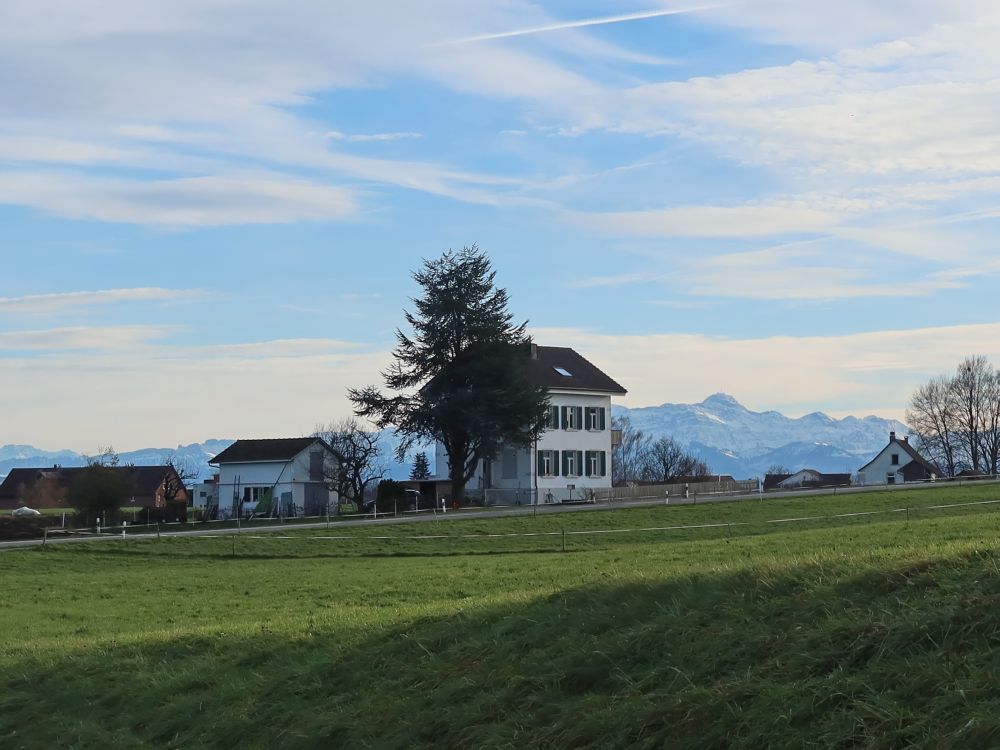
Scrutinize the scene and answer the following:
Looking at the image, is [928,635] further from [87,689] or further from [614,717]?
[87,689]

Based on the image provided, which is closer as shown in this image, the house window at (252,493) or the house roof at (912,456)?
the house window at (252,493)

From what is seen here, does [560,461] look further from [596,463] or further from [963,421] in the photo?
[963,421]

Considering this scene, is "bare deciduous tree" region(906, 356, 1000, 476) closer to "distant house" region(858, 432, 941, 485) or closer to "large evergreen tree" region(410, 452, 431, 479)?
"distant house" region(858, 432, 941, 485)

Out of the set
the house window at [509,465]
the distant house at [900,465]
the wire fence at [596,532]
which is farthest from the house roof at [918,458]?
the wire fence at [596,532]

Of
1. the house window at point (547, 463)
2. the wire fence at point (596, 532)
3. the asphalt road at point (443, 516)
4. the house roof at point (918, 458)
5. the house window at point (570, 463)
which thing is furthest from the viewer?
the house roof at point (918, 458)

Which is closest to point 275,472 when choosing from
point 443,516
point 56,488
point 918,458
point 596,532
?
point 443,516

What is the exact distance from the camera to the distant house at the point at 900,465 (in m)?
146

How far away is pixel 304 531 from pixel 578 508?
16160mm

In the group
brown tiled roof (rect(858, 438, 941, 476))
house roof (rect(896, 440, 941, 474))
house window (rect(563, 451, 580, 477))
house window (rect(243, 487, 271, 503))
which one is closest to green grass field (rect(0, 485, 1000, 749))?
house window (rect(563, 451, 580, 477))

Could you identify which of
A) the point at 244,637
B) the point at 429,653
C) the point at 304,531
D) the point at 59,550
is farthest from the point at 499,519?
the point at 429,653

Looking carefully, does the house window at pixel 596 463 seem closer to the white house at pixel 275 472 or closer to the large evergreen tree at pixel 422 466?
the white house at pixel 275 472

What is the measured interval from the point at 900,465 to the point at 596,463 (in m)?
77.8

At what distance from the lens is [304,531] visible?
5441 centimetres

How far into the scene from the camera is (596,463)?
8350 centimetres
